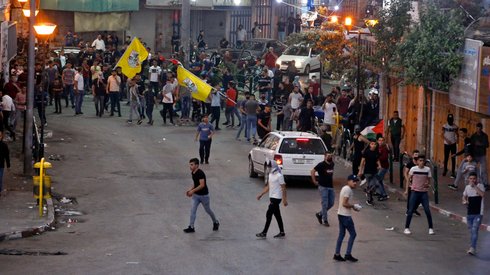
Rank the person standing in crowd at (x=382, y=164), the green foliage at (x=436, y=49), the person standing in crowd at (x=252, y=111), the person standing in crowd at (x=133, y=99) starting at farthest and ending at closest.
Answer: the person standing in crowd at (x=133, y=99)
the person standing in crowd at (x=252, y=111)
the green foliage at (x=436, y=49)
the person standing in crowd at (x=382, y=164)

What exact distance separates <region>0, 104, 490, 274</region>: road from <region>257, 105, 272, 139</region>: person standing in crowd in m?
2.29

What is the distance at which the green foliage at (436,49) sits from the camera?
31031 mm

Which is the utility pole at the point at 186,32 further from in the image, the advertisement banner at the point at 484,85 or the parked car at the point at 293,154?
the advertisement banner at the point at 484,85

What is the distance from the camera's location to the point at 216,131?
42.4 m

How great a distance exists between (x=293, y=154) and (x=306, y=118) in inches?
307

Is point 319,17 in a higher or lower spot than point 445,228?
higher

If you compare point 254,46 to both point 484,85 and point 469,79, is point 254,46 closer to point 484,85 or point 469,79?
point 469,79

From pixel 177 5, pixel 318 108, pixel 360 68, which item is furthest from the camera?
pixel 177 5

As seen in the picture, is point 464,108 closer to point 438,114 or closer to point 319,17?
point 438,114

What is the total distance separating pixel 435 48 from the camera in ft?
102

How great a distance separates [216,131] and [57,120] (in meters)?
5.93

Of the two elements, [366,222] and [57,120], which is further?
[57,120]

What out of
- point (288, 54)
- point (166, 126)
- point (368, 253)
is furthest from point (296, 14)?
point (368, 253)

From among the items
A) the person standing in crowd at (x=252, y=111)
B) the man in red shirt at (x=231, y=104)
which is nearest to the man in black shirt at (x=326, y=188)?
the person standing in crowd at (x=252, y=111)
